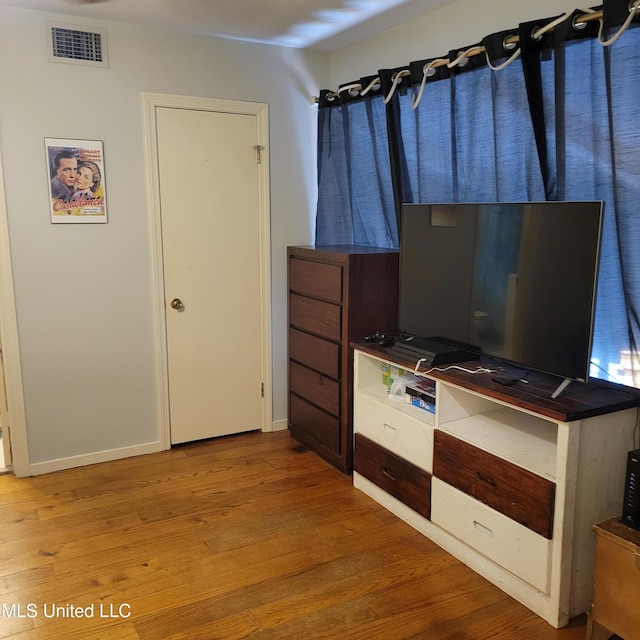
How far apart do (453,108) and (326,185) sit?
3.76 feet

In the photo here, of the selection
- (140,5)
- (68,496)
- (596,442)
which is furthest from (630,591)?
(140,5)

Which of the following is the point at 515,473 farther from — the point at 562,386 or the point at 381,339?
the point at 381,339

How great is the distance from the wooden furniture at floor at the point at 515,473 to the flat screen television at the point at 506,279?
0.15 metres

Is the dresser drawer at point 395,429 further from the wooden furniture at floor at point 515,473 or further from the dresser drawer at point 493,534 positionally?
the dresser drawer at point 493,534

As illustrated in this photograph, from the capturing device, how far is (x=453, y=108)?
2.89 m

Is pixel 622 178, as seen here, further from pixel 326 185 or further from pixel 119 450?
pixel 119 450

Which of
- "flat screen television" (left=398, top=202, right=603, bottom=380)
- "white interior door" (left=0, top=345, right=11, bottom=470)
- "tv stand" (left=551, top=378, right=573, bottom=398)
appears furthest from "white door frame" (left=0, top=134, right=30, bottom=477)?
"tv stand" (left=551, top=378, right=573, bottom=398)

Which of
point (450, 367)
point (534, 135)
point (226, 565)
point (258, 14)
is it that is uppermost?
point (258, 14)

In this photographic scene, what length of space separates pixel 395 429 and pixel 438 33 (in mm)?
1932

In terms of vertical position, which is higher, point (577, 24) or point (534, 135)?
point (577, 24)

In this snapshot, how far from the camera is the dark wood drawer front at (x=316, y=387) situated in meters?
3.38

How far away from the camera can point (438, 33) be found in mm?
3055

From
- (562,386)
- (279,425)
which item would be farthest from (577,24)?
(279,425)

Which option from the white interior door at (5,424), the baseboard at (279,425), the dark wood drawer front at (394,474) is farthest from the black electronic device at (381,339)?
the white interior door at (5,424)
